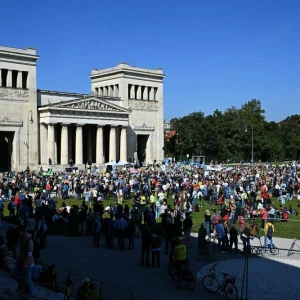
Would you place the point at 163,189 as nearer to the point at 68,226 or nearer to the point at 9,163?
the point at 68,226

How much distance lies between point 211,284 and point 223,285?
2.81 feet

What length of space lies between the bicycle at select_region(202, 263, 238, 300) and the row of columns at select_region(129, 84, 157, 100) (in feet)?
217

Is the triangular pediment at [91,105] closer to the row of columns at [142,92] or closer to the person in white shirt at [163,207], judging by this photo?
the row of columns at [142,92]

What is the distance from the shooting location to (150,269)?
17.3 m

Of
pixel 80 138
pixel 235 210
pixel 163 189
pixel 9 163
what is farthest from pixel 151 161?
pixel 235 210

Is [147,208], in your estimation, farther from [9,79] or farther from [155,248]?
[9,79]

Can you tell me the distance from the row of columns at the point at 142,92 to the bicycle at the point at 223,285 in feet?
217

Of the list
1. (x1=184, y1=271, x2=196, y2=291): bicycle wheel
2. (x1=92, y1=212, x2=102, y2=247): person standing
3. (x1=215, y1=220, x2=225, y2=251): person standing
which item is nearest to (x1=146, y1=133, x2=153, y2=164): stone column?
(x1=92, y1=212, x2=102, y2=247): person standing

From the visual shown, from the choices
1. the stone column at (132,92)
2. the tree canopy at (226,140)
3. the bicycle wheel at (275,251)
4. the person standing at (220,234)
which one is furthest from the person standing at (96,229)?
the tree canopy at (226,140)

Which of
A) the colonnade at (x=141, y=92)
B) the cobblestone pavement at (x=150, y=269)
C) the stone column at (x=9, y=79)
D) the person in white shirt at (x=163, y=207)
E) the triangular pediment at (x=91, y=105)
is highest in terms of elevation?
the colonnade at (x=141, y=92)

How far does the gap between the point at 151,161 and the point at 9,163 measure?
77.9ft

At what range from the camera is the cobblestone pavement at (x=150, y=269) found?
1430 cm

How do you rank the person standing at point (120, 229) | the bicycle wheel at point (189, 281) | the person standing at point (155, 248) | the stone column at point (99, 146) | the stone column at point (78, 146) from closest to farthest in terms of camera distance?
the bicycle wheel at point (189, 281) → the person standing at point (155, 248) → the person standing at point (120, 229) → the stone column at point (78, 146) → the stone column at point (99, 146)

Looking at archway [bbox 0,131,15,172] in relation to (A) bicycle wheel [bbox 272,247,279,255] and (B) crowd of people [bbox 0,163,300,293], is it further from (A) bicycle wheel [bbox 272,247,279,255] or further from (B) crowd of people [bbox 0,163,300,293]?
(A) bicycle wheel [bbox 272,247,279,255]
